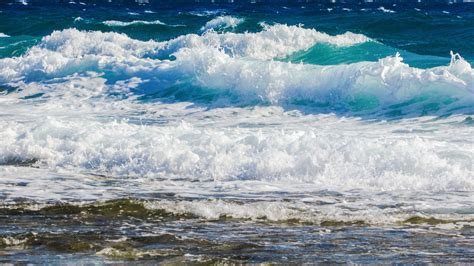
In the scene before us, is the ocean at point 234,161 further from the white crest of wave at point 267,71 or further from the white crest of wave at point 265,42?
the white crest of wave at point 265,42

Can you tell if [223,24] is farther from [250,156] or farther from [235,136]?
[250,156]

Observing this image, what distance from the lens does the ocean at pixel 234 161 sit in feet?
25.3

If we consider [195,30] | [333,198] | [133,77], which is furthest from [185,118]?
[195,30]

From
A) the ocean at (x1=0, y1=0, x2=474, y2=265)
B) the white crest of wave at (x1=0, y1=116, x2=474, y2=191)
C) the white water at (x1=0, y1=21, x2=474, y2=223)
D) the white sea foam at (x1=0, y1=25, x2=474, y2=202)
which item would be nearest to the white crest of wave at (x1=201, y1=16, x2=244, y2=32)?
the white sea foam at (x1=0, y1=25, x2=474, y2=202)

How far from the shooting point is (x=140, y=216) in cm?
889

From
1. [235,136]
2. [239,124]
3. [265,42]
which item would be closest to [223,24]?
[265,42]

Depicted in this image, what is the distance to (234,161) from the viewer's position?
11.3 m

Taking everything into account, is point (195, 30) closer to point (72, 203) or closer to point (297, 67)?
point (297, 67)

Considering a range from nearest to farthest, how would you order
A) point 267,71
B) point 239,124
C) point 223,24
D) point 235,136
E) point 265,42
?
point 235,136 → point 239,124 → point 267,71 → point 265,42 → point 223,24

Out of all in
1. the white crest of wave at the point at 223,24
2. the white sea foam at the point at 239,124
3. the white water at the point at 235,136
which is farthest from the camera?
the white crest of wave at the point at 223,24

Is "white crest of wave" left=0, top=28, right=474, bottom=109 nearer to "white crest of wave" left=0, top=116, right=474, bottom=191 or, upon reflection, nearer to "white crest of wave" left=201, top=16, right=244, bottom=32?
"white crest of wave" left=0, top=116, right=474, bottom=191

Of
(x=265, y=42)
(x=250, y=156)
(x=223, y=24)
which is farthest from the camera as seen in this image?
(x=223, y=24)

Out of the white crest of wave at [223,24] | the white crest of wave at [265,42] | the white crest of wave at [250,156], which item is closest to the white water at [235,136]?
the white crest of wave at [250,156]

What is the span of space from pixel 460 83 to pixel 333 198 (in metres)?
6.98
